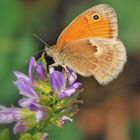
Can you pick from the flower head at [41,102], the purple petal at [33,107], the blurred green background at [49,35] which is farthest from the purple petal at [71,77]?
the blurred green background at [49,35]

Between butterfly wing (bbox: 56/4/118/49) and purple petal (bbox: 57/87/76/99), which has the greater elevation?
butterfly wing (bbox: 56/4/118/49)

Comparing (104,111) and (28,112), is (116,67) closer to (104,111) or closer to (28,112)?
(28,112)

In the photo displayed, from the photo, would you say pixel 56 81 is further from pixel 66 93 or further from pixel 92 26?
pixel 92 26

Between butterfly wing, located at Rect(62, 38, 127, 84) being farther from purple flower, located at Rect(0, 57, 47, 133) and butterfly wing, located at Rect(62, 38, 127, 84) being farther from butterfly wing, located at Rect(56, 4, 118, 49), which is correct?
purple flower, located at Rect(0, 57, 47, 133)

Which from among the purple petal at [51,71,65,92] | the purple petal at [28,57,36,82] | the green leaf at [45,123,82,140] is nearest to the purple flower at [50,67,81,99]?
the purple petal at [51,71,65,92]

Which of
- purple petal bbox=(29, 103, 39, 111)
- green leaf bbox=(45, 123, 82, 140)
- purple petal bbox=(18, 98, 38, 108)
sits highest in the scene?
purple petal bbox=(18, 98, 38, 108)

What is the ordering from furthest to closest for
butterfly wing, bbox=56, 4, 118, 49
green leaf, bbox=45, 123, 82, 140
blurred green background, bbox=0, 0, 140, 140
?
blurred green background, bbox=0, 0, 140, 140, green leaf, bbox=45, 123, 82, 140, butterfly wing, bbox=56, 4, 118, 49

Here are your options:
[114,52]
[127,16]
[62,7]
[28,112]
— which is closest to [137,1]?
[127,16]

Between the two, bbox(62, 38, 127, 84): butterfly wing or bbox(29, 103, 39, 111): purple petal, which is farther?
bbox(62, 38, 127, 84): butterfly wing
